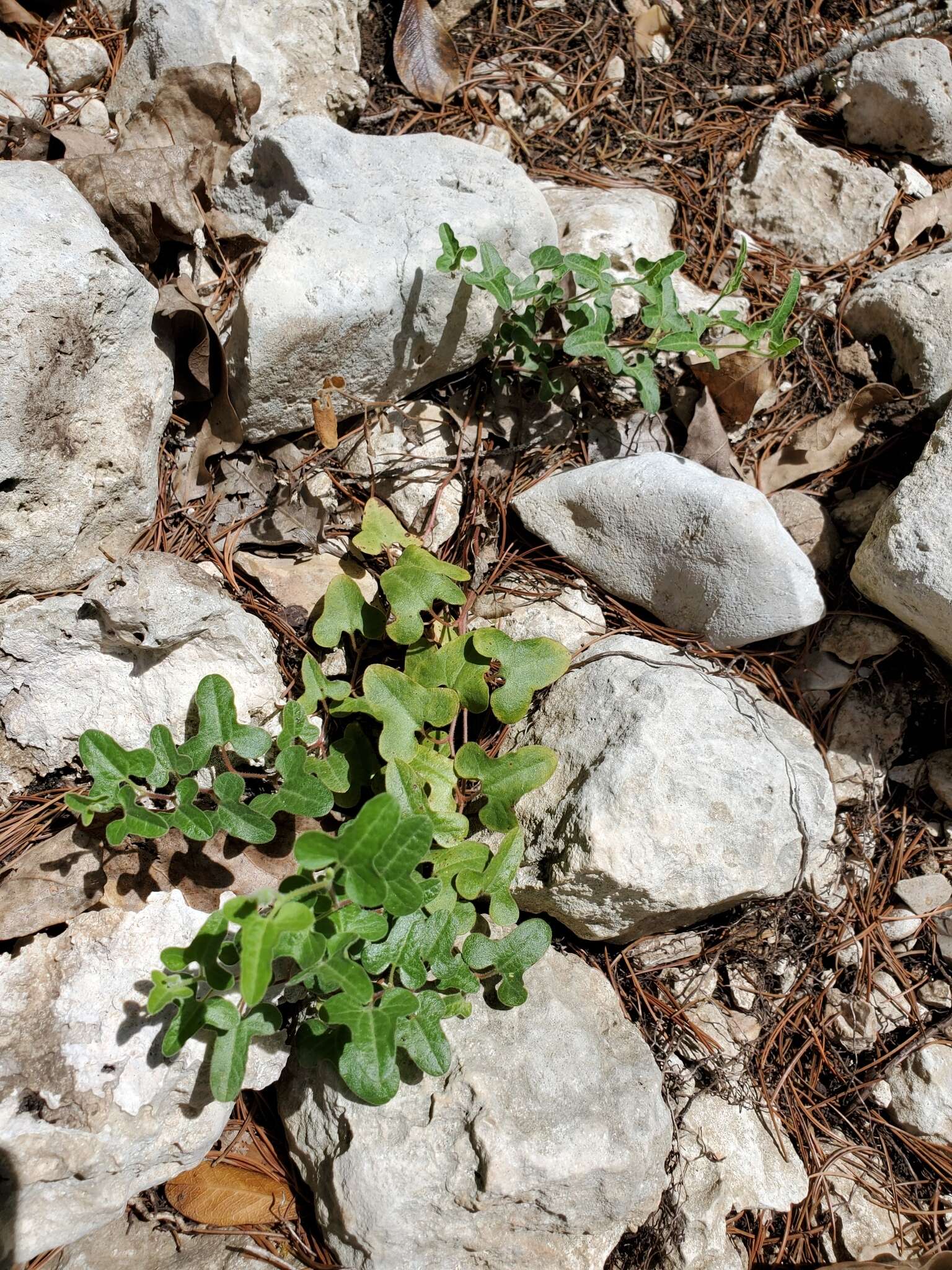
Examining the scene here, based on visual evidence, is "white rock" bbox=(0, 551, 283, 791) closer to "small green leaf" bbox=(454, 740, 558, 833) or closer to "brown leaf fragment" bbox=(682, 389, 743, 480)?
"small green leaf" bbox=(454, 740, 558, 833)

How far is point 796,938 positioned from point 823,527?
126cm

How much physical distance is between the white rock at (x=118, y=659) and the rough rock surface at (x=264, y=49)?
1636mm

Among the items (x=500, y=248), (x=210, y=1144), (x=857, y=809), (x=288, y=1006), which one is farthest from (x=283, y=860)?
(x=500, y=248)

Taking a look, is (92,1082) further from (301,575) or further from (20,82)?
(20,82)

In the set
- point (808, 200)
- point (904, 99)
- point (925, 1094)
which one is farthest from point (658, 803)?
point (904, 99)

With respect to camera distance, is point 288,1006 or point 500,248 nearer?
point 288,1006

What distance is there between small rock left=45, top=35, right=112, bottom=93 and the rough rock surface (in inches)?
3.5

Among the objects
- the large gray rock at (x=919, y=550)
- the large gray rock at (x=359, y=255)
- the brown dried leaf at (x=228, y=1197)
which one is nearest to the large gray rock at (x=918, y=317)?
the large gray rock at (x=919, y=550)

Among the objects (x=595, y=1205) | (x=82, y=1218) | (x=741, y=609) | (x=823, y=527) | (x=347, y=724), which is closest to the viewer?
(x=82, y=1218)

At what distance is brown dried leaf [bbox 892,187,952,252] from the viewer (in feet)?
10.4

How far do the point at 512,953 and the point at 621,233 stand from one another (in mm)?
2314

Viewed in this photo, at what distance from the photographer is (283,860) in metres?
2.31

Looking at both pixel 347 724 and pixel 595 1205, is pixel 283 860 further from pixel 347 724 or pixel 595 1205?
pixel 595 1205

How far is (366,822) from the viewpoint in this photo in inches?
64.5
